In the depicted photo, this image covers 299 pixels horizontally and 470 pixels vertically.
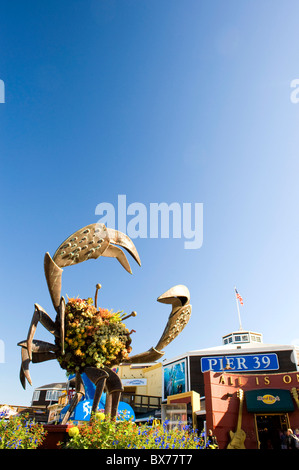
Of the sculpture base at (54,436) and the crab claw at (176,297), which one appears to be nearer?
the sculpture base at (54,436)

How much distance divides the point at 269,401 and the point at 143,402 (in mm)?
22013

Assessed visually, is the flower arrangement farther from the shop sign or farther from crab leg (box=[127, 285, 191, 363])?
the shop sign

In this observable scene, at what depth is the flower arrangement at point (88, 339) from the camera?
709 cm

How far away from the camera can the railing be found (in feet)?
108

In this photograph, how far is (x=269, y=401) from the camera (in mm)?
15695

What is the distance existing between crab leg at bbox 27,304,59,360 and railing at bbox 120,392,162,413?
1168 inches

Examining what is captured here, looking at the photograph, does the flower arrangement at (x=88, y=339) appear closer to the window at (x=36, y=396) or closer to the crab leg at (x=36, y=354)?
the crab leg at (x=36, y=354)

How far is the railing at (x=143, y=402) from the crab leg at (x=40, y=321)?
29669 mm

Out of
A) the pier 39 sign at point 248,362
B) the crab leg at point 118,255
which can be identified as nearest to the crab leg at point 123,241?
the crab leg at point 118,255

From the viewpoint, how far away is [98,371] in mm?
6945

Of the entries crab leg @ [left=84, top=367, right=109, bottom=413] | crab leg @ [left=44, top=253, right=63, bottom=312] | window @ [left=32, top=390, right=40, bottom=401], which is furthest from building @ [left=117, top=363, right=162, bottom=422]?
crab leg @ [left=44, top=253, right=63, bottom=312]
